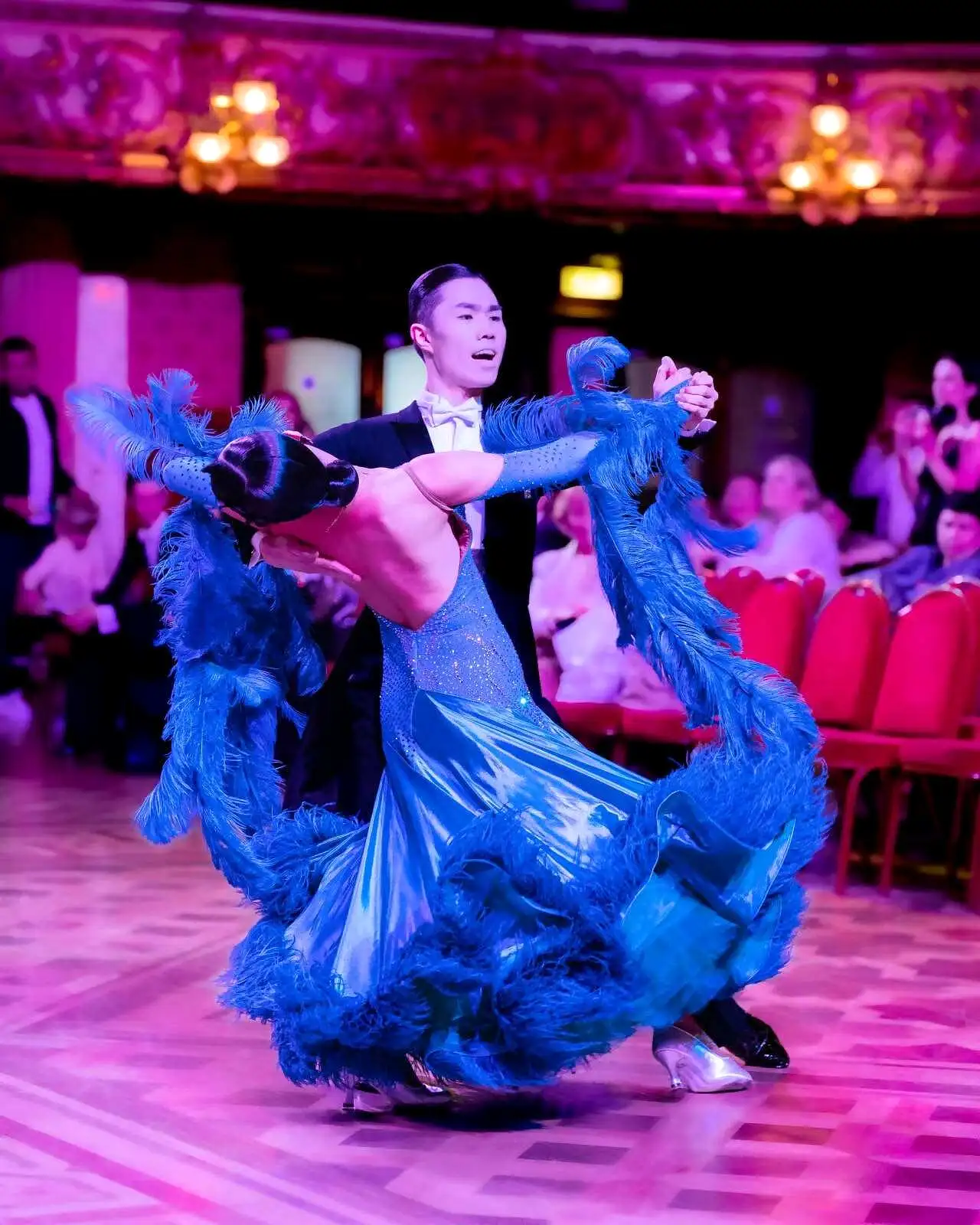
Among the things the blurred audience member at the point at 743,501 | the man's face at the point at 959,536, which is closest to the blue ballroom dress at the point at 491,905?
the man's face at the point at 959,536

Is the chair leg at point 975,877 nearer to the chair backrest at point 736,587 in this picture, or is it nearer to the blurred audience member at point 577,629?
the chair backrest at point 736,587

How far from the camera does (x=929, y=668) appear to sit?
4734 mm

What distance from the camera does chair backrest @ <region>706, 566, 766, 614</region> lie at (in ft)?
17.9

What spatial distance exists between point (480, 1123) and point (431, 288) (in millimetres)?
1294

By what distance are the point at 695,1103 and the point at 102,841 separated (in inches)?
118

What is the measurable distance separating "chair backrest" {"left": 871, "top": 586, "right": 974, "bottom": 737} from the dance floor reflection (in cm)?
76

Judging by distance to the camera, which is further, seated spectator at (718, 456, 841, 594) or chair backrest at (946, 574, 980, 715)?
seated spectator at (718, 456, 841, 594)

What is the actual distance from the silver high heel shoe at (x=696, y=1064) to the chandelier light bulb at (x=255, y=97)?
6.30m

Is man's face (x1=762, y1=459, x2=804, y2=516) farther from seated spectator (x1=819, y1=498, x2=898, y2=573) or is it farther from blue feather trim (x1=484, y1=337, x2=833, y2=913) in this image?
blue feather trim (x1=484, y1=337, x2=833, y2=913)

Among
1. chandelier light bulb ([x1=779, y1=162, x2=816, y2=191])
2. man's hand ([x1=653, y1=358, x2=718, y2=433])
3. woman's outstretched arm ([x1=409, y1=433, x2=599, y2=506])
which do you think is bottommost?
woman's outstretched arm ([x1=409, y1=433, x2=599, y2=506])

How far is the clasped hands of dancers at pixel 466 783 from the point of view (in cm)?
260

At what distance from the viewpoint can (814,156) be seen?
8.60m

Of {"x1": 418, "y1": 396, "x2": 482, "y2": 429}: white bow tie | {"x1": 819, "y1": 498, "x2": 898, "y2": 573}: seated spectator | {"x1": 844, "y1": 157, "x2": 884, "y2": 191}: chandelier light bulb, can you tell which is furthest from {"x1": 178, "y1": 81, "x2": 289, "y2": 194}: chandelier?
{"x1": 418, "y1": 396, "x2": 482, "y2": 429}: white bow tie

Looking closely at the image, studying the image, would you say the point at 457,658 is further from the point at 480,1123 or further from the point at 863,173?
the point at 863,173
